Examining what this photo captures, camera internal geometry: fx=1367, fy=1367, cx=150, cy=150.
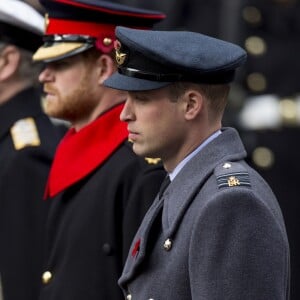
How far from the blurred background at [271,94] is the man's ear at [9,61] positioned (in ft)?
2.67

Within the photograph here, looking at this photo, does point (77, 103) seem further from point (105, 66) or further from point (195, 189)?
point (195, 189)

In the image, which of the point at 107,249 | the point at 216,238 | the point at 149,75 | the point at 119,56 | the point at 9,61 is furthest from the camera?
the point at 9,61

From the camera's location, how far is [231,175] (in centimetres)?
380

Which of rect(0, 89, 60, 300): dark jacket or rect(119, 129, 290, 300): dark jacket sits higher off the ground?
rect(119, 129, 290, 300): dark jacket

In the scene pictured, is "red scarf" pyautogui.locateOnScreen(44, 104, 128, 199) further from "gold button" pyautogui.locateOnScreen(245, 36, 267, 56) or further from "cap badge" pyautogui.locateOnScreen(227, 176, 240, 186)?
"gold button" pyautogui.locateOnScreen(245, 36, 267, 56)

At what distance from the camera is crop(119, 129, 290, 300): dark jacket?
3654 millimetres

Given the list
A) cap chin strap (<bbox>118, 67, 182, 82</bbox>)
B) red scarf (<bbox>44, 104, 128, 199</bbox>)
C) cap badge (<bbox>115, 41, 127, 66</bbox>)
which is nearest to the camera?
cap chin strap (<bbox>118, 67, 182, 82</bbox>)

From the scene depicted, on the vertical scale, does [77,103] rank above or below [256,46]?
above

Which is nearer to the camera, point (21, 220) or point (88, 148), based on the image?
point (88, 148)

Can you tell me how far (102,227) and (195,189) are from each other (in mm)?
1042

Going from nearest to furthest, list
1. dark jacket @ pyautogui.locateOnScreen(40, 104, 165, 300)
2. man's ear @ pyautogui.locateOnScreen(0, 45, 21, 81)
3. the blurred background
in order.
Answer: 1. dark jacket @ pyautogui.locateOnScreen(40, 104, 165, 300)
2. man's ear @ pyautogui.locateOnScreen(0, 45, 21, 81)
3. the blurred background

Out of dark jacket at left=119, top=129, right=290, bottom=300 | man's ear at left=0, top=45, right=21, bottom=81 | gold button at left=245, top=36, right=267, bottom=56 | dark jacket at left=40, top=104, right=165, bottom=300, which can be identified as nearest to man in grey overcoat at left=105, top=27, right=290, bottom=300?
dark jacket at left=119, top=129, right=290, bottom=300

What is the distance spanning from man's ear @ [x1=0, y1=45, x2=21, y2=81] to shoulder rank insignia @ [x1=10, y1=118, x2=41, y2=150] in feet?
0.71

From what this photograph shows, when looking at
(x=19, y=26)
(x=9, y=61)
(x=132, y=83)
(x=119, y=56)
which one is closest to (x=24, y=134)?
(x=9, y=61)
